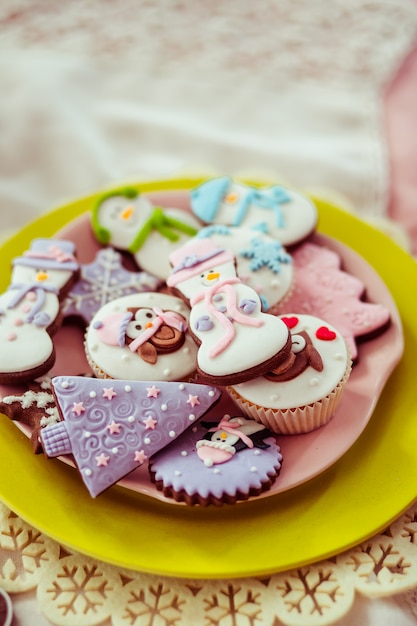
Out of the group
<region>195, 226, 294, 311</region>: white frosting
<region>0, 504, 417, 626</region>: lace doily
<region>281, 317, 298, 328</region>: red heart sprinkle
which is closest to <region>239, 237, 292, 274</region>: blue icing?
<region>195, 226, 294, 311</region>: white frosting

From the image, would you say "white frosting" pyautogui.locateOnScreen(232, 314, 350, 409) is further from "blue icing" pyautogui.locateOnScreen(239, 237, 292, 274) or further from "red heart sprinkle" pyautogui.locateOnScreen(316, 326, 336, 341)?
"blue icing" pyautogui.locateOnScreen(239, 237, 292, 274)

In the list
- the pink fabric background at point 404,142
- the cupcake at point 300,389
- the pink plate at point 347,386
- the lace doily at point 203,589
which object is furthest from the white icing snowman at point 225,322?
the pink fabric background at point 404,142

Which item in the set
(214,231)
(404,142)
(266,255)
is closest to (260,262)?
(266,255)

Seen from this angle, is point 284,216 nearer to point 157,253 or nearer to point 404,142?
point 157,253

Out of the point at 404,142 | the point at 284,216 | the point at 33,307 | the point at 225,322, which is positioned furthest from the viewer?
the point at 404,142

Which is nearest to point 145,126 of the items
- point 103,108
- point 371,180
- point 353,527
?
point 103,108

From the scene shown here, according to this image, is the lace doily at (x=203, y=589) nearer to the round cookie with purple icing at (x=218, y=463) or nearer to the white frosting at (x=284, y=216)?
the round cookie with purple icing at (x=218, y=463)

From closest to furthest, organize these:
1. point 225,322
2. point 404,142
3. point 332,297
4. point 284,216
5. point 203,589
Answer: point 203,589 < point 225,322 < point 332,297 < point 284,216 < point 404,142
